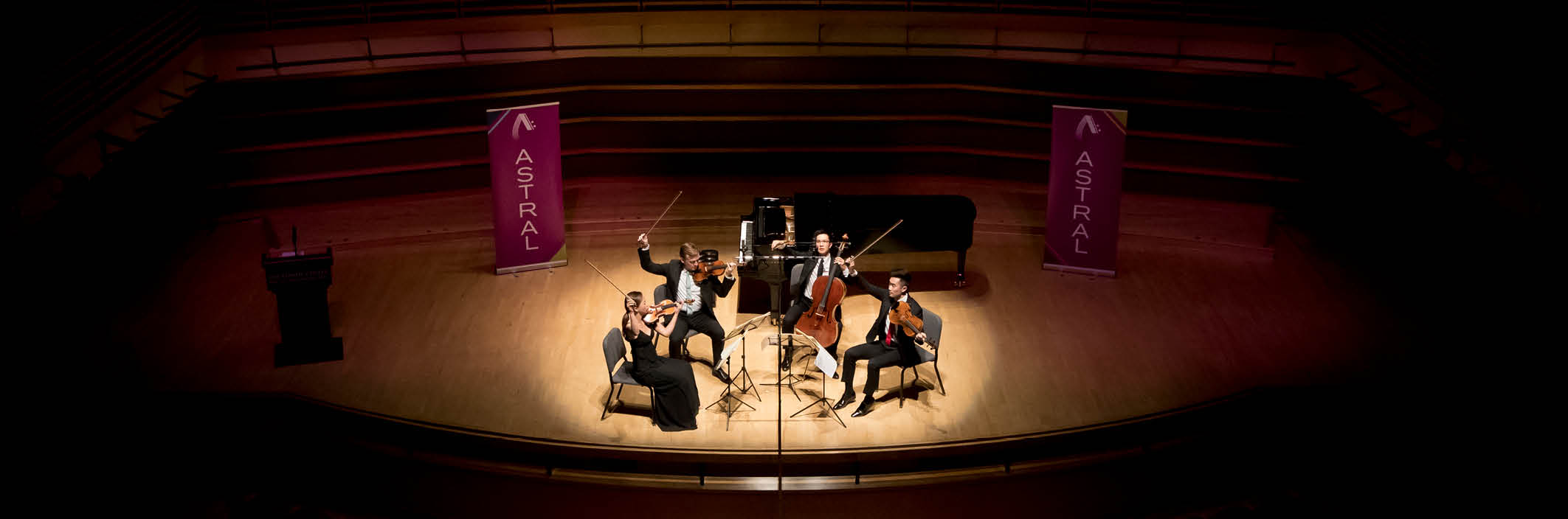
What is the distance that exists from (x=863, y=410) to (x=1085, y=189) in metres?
2.45

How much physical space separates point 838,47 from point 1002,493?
499 cm

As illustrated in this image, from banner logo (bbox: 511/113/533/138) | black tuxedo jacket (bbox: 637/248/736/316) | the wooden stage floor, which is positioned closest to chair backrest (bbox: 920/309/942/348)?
the wooden stage floor

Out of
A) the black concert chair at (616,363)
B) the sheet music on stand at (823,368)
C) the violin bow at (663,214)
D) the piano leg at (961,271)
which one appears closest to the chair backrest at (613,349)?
the black concert chair at (616,363)

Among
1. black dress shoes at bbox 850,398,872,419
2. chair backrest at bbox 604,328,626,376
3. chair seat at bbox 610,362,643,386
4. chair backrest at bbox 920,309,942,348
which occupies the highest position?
chair backrest at bbox 920,309,942,348

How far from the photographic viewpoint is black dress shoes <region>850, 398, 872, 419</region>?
20.7 ft

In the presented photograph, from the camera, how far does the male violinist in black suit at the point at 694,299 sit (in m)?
6.64

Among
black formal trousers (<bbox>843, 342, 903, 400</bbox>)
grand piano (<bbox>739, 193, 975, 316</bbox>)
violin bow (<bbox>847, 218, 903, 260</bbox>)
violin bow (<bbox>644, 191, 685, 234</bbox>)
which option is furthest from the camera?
violin bow (<bbox>644, 191, 685, 234</bbox>)

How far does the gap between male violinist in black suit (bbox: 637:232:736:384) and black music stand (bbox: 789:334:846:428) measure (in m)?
0.47

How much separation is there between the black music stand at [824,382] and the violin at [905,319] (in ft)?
1.20

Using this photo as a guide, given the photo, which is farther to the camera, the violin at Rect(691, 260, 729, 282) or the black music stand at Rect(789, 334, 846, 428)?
the violin at Rect(691, 260, 729, 282)

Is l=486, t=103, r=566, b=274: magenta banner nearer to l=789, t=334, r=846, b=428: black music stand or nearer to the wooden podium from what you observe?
the wooden podium

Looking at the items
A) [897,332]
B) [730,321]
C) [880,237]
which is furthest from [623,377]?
[880,237]

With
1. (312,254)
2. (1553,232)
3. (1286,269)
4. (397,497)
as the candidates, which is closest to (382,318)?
(312,254)

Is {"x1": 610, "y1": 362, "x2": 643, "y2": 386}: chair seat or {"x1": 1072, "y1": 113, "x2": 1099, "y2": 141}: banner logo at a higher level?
{"x1": 1072, "y1": 113, "x2": 1099, "y2": 141}: banner logo
